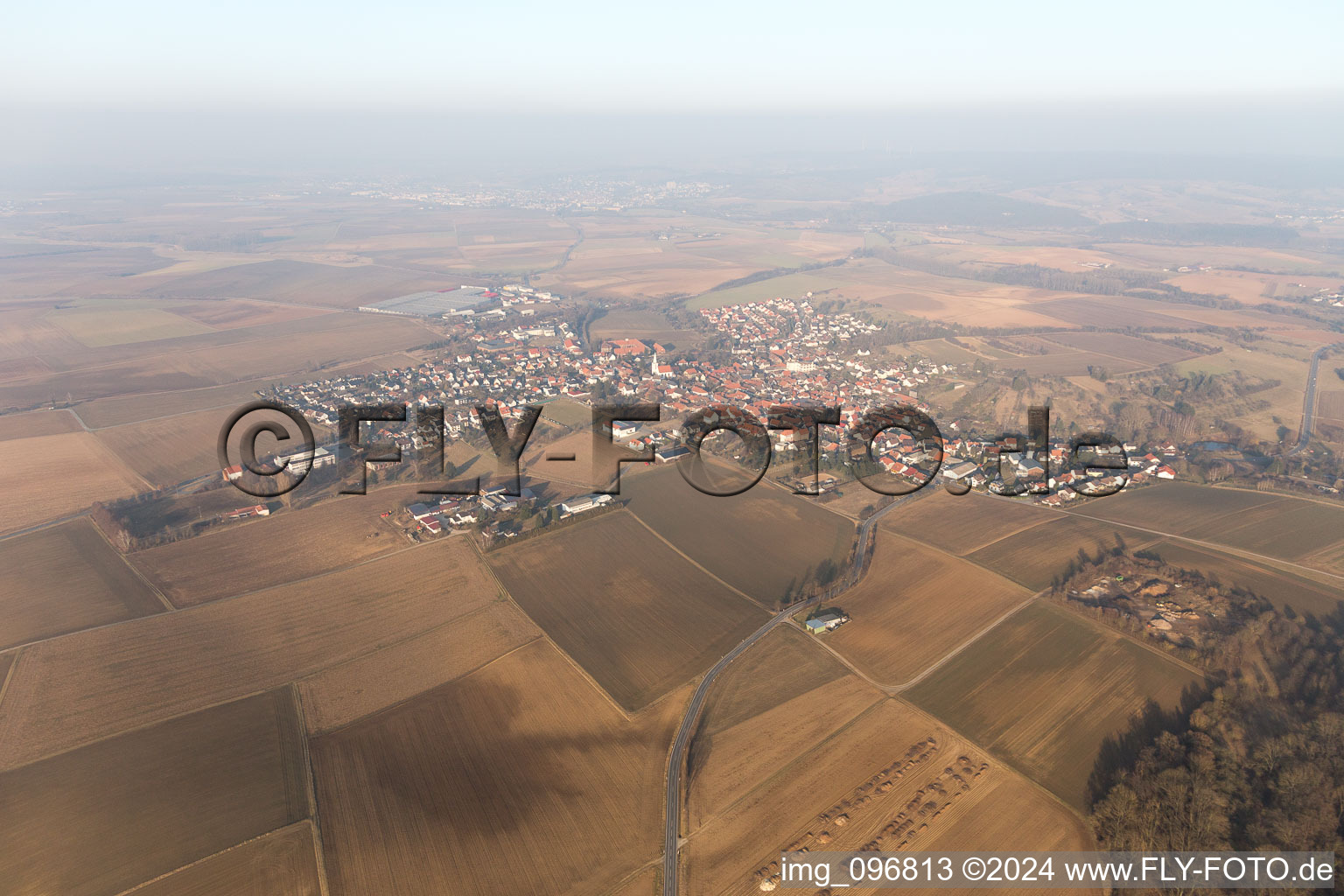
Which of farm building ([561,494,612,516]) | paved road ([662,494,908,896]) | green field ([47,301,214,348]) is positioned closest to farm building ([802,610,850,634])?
paved road ([662,494,908,896])

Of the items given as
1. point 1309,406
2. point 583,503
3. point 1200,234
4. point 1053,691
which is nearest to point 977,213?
point 1200,234

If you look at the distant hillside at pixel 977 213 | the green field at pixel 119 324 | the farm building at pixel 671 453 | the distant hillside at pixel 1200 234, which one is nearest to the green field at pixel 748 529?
the farm building at pixel 671 453

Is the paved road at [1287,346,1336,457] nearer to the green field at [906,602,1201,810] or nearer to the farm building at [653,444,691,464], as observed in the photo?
the green field at [906,602,1201,810]

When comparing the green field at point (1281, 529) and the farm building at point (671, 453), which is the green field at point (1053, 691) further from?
the farm building at point (671, 453)

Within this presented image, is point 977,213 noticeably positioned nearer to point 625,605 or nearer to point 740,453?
point 740,453

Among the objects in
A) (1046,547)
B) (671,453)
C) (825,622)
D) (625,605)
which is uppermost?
(671,453)
